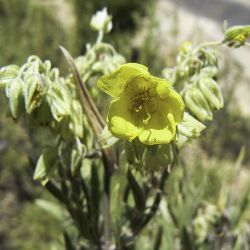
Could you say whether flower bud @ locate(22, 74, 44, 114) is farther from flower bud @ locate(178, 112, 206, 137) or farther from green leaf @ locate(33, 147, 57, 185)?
flower bud @ locate(178, 112, 206, 137)

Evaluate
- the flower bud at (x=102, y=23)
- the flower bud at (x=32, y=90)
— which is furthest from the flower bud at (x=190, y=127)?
the flower bud at (x=102, y=23)

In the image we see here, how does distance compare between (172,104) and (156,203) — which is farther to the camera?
(156,203)

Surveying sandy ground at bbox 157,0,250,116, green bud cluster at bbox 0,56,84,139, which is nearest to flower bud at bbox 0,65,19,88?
green bud cluster at bbox 0,56,84,139

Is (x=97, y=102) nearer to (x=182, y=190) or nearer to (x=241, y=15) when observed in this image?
(x=182, y=190)

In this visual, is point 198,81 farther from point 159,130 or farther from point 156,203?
point 156,203

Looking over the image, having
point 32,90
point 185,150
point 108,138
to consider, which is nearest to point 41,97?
point 32,90

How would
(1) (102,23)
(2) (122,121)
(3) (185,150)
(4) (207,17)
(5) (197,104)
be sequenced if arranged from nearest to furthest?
(2) (122,121), (5) (197,104), (1) (102,23), (3) (185,150), (4) (207,17)

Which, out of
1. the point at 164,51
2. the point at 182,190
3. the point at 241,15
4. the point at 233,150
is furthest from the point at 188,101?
the point at 241,15
